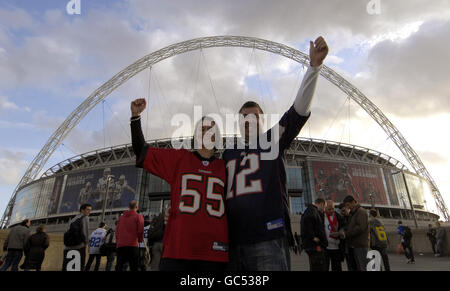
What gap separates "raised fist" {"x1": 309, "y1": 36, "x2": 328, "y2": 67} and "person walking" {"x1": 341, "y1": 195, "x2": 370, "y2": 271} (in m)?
4.74

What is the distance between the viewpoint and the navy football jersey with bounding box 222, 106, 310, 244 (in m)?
2.11

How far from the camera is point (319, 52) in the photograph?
2.28 metres

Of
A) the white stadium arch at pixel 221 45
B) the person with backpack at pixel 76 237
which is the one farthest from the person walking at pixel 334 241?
the white stadium arch at pixel 221 45

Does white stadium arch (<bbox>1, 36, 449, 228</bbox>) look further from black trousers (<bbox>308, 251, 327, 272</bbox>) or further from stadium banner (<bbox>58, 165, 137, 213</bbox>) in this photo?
black trousers (<bbox>308, 251, 327, 272</bbox>)

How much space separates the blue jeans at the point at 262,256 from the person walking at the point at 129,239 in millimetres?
4843

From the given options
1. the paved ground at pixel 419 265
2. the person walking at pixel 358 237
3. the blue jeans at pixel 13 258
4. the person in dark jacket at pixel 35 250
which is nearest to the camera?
the person walking at pixel 358 237

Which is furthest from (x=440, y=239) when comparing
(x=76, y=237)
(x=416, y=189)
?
(x=416, y=189)

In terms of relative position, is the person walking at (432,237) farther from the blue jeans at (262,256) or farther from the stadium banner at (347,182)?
the stadium banner at (347,182)

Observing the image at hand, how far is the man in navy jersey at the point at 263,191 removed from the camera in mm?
2064

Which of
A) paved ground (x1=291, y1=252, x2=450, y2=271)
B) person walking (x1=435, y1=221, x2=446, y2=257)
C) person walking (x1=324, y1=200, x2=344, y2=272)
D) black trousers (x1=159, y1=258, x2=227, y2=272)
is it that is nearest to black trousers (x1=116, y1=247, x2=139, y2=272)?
person walking (x1=324, y1=200, x2=344, y2=272)

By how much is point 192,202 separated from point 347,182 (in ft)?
210

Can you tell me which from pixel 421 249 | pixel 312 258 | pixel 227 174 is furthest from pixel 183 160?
pixel 421 249

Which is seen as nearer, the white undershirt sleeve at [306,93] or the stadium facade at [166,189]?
the white undershirt sleeve at [306,93]
